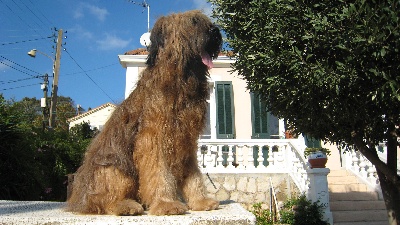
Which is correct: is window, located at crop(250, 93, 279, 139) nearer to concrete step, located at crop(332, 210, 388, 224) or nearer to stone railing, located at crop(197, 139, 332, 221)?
stone railing, located at crop(197, 139, 332, 221)

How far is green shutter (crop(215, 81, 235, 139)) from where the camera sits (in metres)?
12.8

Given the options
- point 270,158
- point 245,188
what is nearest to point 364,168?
point 270,158

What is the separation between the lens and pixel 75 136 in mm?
12523

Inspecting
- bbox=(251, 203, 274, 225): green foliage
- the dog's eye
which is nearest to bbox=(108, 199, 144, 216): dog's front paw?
the dog's eye

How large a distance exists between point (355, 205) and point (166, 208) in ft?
26.4

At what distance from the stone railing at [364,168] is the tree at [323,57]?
4.96 metres

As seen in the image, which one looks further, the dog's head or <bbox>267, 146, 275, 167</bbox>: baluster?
<bbox>267, 146, 275, 167</bbox>: baluster

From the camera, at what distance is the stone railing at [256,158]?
10.0 m

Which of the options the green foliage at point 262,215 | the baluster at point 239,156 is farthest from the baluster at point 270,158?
→ the green foliage at point 262,215

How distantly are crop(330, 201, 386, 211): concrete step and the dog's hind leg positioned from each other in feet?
24.8

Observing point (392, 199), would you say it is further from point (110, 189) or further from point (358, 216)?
point (110, 189)

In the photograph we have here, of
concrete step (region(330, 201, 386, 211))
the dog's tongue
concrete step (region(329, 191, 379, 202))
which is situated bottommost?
concrete step (region(330, 201, 386, 211))

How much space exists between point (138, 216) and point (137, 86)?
1105mm

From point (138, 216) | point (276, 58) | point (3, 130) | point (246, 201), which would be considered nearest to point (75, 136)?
point (3, 130)
